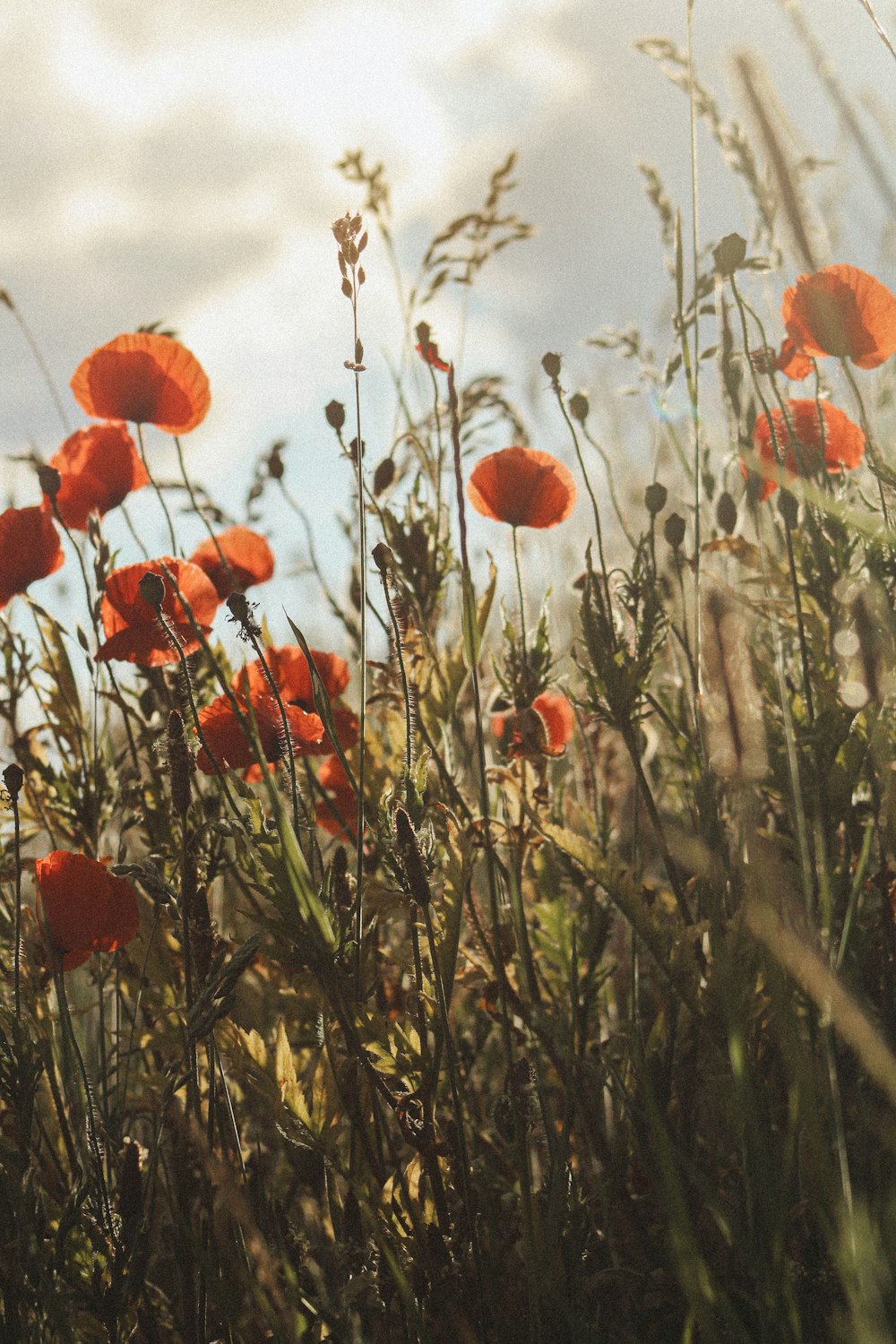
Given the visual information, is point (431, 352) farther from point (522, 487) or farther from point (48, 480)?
point (48, 480)

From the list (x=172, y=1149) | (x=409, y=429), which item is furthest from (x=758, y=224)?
(x=172, y=1149)

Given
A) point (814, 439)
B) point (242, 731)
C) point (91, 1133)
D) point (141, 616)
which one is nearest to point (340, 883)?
point (242, 731)

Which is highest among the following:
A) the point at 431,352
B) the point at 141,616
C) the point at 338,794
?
the point at 431,352

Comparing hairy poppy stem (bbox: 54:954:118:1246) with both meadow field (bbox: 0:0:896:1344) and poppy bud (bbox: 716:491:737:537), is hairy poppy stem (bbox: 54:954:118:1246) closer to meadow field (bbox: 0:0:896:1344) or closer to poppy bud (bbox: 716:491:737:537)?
meadow field (bbox: 0:0:896:1344)

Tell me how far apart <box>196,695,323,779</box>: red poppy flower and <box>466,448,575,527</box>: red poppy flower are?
349mm

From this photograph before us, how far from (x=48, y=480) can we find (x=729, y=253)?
0.71 m

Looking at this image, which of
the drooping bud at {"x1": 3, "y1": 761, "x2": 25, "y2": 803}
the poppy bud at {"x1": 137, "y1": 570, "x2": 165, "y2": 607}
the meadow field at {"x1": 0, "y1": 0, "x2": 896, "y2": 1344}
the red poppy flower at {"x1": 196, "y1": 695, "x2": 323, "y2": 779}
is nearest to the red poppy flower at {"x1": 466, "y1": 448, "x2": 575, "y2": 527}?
the meadow field at {"x1": 0, "y1": 0, "x2": 896, "y2": 1344}

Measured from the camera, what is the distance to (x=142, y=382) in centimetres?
125

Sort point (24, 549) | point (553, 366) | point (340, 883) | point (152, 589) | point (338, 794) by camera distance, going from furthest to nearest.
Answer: point (338, 794) → point (24, 549) → point (553, 366) → point (340, 883) → point (152, 589)

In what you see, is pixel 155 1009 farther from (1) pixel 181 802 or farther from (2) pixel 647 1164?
(2) pixel 647 1164

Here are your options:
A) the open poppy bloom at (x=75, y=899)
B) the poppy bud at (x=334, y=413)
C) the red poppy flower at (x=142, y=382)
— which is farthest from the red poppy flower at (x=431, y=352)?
the open poppy bloom at (x=75, y=899)

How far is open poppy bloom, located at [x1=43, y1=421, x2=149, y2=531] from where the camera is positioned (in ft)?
4.18

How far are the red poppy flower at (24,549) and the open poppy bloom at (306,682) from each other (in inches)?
10.1

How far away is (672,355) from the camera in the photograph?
3.68 feet
